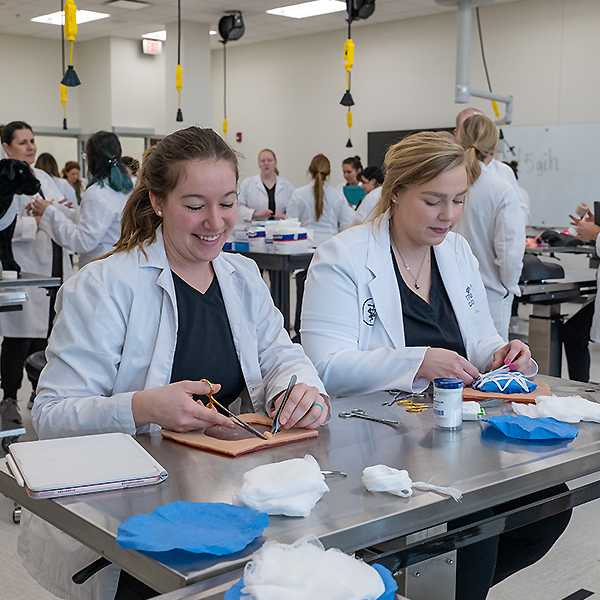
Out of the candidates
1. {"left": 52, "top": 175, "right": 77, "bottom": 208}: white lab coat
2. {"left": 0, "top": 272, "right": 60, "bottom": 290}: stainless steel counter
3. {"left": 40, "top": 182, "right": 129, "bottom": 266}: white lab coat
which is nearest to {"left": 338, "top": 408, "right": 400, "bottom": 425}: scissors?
{"left": 0, "top": 272, "right": 60, "bottom": 290}: stainless steel counter

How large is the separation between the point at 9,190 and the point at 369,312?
1.94m

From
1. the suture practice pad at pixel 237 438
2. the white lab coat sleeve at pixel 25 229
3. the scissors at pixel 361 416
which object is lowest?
the scissors at pixel 361 416

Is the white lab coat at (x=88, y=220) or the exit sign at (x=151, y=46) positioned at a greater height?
the exit sign at (x=151, y=46)

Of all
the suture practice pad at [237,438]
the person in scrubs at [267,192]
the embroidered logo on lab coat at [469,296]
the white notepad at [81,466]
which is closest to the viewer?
the white notepad at [81,466]

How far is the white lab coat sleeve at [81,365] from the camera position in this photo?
1.41 meters

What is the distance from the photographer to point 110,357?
1.50 metres

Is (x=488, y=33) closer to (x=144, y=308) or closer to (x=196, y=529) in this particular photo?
(x=144, y=308)

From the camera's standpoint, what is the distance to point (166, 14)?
28.6 feet

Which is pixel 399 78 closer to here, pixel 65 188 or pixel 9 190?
pixel 65 188

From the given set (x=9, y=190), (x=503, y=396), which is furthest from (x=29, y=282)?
(x=503, y=396)

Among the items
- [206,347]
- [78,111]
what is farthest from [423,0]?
[206,347]

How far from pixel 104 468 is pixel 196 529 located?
0.27m

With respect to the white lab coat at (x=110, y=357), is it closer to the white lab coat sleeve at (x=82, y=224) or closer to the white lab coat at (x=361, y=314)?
the white lab coat at (x=361, y=314)

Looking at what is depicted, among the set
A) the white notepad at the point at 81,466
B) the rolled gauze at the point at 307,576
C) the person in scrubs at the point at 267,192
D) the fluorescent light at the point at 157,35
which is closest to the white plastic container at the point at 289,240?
the person in scrubs at the point at 267,192
